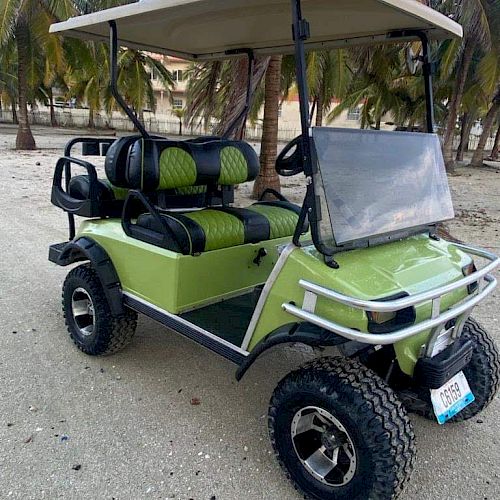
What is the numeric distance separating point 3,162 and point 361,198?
13.0m

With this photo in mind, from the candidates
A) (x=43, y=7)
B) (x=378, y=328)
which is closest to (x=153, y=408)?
(x=378, y=328)

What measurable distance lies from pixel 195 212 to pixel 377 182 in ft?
4.08

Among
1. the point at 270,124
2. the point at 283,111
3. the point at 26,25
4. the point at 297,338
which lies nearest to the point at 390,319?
the point at 297,338

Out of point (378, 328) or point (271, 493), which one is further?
point (271, 493)

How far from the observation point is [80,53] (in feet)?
46.9

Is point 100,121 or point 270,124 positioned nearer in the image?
point 270,124

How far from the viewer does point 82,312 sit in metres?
3.25

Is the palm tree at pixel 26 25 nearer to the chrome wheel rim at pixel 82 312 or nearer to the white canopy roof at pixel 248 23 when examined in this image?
the white canopy roof at pixel 248 23

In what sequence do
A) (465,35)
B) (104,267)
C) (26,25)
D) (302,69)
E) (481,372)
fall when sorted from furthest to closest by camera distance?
(26,25)
(465,35)
(104,267)
(481,372)
(302,69)

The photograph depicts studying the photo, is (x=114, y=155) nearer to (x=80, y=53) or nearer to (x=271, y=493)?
(x=271, y=493)

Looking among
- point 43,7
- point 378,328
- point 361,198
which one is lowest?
point 378,328

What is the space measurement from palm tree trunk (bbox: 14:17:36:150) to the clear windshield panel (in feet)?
46.5

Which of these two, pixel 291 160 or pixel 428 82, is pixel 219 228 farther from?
pixel 428 82

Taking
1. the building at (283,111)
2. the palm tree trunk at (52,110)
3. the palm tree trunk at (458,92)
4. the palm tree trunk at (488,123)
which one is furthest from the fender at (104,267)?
the palm tree trunk at (52,110)
